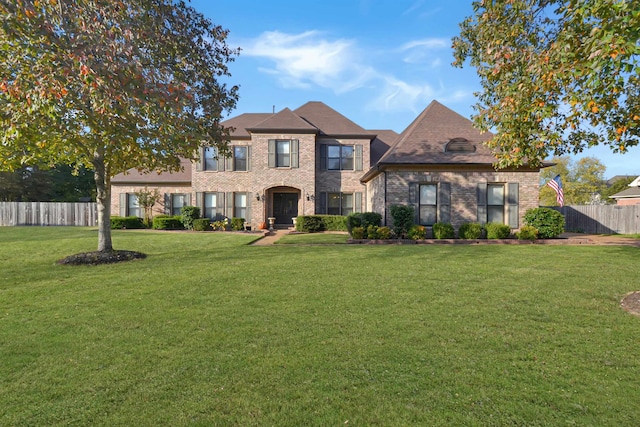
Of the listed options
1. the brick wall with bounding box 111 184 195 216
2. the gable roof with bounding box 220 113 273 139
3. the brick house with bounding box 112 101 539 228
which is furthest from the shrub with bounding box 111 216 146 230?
the gable roof with bounding box 220 113 273 139

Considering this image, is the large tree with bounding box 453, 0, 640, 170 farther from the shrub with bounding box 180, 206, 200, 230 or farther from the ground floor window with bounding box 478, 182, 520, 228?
the shrub with bounding box 180, 206, 200, 230

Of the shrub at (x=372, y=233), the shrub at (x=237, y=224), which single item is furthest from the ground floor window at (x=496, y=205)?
the shrub at (x=237, y=224)

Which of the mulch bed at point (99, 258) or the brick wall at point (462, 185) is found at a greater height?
the brick wall at point (462, 185)

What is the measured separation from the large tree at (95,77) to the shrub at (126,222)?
40.0 ft

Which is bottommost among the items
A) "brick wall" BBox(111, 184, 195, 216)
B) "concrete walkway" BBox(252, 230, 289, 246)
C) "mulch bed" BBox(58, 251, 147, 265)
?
"mulch bed" BBox(58, 251, 147, 265)

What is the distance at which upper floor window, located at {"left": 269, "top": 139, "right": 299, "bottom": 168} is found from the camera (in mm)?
19875

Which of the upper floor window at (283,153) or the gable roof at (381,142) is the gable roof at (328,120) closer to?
the gable roof at (381,142)

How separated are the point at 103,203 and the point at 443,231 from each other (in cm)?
1262

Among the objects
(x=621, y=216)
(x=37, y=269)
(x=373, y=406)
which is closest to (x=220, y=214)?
(x=37, y=269)

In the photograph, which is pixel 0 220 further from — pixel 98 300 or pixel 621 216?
pixel 621 216

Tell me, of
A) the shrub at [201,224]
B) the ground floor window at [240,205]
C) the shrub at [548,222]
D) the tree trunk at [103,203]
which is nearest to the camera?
the tree trunk at [103,203]

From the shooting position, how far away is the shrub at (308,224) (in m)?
18.2

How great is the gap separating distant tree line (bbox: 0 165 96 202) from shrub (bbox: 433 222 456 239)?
32908mm

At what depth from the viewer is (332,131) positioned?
21.0m
